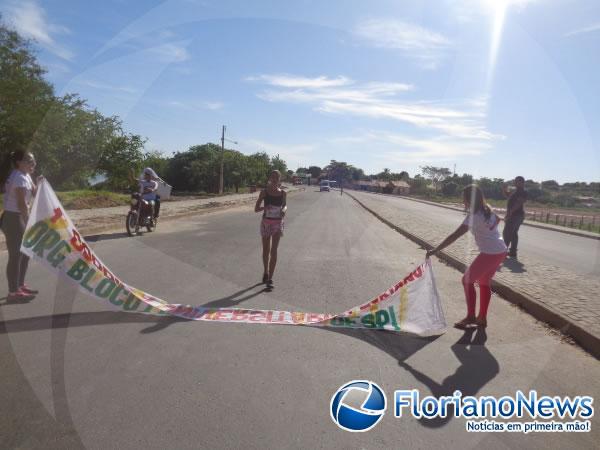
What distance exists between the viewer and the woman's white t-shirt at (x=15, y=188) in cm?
521

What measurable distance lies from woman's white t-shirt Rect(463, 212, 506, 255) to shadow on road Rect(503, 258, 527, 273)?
4.05 meters

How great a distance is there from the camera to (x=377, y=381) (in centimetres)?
362

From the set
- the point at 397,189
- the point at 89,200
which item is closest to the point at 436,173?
the point at 397,189

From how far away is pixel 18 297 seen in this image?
5355 mm

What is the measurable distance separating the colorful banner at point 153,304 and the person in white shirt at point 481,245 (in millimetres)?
525

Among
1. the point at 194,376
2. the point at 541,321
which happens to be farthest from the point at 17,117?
the point at 541,321

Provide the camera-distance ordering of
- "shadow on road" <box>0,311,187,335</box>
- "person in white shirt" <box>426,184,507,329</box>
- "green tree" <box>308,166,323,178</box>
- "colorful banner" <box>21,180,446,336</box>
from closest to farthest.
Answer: "shadow on road" <box>0,311,187,335</box> < "colorful banner" <box>21,180,446,336</box> < "person in white shirt" <box>426,184,507,329</box> < "green tree" <box>308,166,323,178</box>

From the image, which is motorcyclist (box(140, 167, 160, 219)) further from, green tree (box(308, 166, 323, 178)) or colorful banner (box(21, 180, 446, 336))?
green tree (box(308, 166, 323, 178))

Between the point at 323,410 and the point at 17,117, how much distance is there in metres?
22.1

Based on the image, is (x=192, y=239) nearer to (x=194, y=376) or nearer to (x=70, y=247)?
(x=70, y=247)

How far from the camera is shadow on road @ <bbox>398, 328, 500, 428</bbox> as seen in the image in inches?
138

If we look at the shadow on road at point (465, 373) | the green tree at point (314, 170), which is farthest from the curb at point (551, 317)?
the green tree at point (314, 170)

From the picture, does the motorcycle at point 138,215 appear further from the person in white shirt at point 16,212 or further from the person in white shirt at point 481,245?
the person in white shirt at point 481,245

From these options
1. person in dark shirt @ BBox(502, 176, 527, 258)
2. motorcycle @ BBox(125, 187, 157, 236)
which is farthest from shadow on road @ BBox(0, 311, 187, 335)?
person in dark shirt @ BBox(502, 176, 527, 258)
